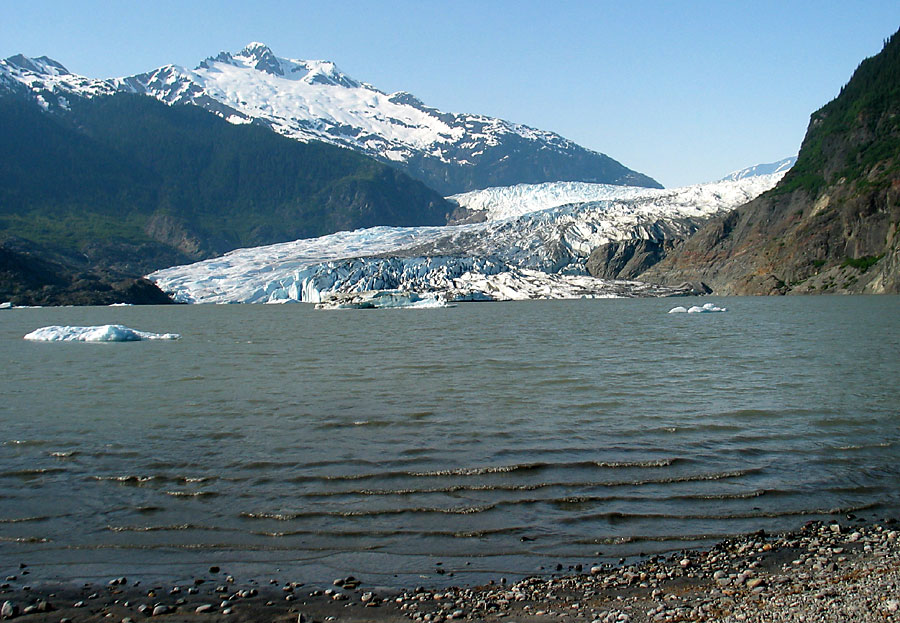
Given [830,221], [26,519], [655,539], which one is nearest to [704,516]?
[655,539]

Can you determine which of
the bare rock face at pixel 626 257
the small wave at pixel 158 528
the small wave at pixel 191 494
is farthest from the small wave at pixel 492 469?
the bare rock face at pixel 626 257

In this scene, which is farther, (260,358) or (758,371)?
(260,358)

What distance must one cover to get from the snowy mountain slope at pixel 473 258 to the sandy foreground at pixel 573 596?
123m

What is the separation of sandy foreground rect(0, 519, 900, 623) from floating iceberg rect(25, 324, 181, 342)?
3984 cm

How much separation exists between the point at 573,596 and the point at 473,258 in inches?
5216

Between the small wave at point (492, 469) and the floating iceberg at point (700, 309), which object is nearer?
the small wave at point (492, 469)

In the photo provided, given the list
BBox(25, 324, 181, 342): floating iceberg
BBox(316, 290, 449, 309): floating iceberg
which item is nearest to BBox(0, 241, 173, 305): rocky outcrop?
BBox(316, 290, 449, 309): floating iceberg

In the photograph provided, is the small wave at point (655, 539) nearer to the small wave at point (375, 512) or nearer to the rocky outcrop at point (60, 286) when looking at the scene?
the small wave at point (375, 512)

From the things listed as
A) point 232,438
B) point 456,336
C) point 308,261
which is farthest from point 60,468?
point 308,261

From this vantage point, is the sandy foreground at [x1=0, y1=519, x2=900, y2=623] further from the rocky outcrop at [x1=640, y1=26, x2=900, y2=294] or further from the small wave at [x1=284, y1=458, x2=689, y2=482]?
the rocky outcrop at [x1=640, y1=26, x2=900, y2=294]

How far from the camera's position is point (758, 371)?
24.3 meters

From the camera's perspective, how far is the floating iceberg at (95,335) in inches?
1754

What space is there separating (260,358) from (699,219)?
146 m

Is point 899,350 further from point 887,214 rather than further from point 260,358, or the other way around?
point 887,214
